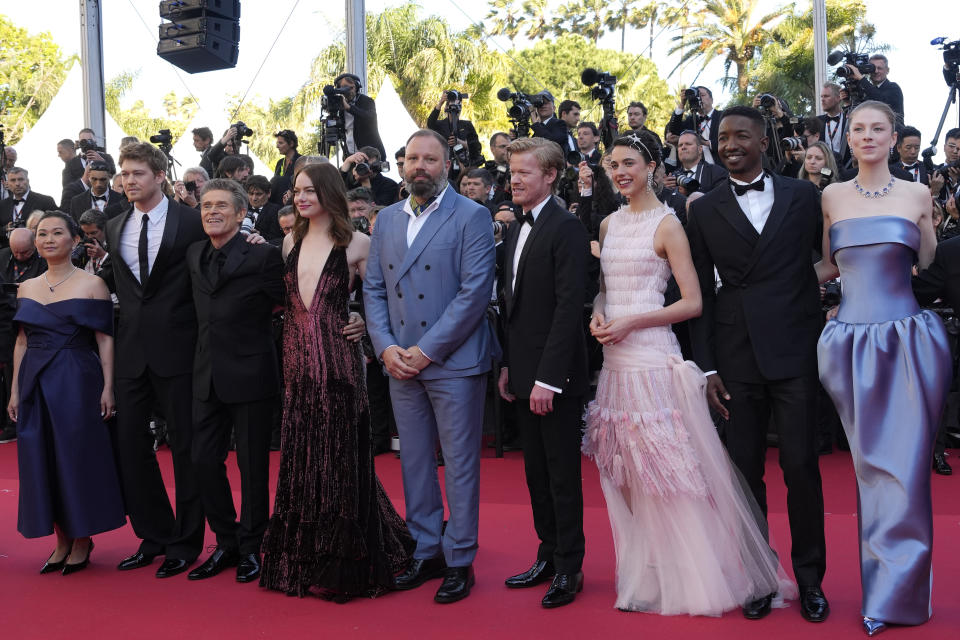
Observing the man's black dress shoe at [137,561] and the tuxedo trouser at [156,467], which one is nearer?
the tuxedo trouser at [156,467]

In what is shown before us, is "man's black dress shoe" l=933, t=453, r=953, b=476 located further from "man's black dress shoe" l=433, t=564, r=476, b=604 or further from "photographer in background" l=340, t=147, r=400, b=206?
"photographer in background" l=340, t=147, r=400, b=206

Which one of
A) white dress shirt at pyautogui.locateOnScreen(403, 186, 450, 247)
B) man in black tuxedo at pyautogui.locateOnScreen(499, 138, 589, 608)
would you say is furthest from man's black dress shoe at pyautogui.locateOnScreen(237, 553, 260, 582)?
white dress shirt at pyautogui.locateOnScreen(403, 186, 450, 247)

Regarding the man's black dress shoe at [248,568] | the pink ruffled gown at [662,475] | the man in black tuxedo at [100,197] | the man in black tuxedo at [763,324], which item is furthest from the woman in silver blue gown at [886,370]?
the man in black tuxedo at [100,197]

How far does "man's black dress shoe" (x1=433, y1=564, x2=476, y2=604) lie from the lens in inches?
137

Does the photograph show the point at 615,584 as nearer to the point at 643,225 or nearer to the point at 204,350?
the point at 643,225

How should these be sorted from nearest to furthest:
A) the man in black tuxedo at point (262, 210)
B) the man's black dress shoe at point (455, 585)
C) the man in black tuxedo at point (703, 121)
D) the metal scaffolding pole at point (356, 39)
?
the man's black dress shoe at point (455, 585)
the man in black tuxedo at point (262, 210)
the man in black tuxedo at point (703, 121)
the metal scaffolding pole at point (356, 39)

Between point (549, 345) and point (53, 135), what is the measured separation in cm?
1197

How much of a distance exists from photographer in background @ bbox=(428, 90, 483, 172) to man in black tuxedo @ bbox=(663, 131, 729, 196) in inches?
67.5

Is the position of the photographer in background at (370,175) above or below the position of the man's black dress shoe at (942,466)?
above

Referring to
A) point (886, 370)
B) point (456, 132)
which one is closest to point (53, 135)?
point (456, 132)

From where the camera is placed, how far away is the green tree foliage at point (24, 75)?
104 ft

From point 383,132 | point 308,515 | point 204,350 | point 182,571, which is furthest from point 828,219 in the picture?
point 383,132

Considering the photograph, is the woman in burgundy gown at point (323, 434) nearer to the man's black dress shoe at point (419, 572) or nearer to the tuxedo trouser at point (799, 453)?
the man's black dress shoe at point (419, 572)

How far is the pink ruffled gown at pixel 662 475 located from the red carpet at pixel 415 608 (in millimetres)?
112
